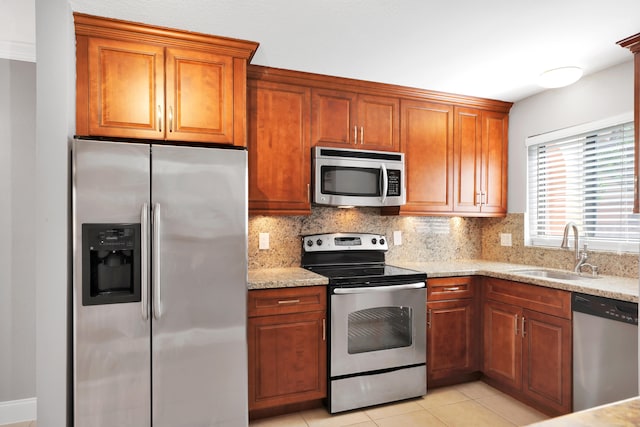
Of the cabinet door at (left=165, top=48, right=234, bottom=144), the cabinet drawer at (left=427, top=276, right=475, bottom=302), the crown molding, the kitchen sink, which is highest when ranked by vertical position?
the crown molding

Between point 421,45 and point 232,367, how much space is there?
89.9 inches

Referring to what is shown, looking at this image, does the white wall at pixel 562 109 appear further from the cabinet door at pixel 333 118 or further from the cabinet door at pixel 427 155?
the cabinet door at pixel 333 118

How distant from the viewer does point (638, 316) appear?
6.56 ft

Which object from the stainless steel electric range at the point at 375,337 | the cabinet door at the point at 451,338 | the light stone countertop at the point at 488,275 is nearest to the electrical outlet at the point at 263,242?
the light stone countertop at the point at 488,275

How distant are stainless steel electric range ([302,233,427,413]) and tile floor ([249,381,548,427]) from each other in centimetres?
8

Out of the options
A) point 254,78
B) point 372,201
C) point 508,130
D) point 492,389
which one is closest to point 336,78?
point 254,78

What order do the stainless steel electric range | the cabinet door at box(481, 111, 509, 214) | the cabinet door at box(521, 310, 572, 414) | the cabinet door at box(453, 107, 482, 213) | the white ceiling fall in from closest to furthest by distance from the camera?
the white ceiling < the cabinet door at box(521, 310, 572, 414) < the stainless steel electric range < the cabinet door at box(453, 107, 482, 213) < the cabinet door at box(481, 111, 509, 214)

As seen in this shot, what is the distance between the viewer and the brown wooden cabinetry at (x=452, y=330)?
115 inches

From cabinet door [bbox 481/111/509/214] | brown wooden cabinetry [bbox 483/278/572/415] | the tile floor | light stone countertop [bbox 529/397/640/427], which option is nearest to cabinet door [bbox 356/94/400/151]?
cabinet door [bbox 481/111/509/214]

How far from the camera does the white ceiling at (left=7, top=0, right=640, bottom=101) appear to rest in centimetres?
196

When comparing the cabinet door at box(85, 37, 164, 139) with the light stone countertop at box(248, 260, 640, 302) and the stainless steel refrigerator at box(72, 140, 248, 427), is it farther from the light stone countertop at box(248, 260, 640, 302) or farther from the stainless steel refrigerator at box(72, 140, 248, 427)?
the light stone countertop at box(248, 260, 640, 302)

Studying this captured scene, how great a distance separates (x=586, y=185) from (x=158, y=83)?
319 cm

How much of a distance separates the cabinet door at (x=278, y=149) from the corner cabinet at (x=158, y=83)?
1.15 ft

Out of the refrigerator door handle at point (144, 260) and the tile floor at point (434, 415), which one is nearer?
the refrigerator door handle at point (144, 260)
